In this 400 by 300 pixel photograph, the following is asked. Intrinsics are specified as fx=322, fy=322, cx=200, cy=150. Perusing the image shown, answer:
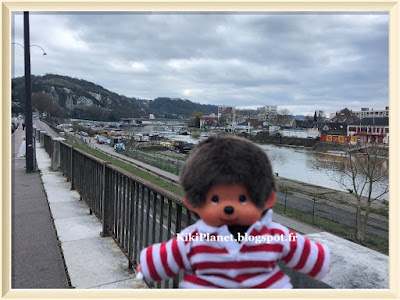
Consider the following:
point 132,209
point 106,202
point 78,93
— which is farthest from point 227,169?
point 78,93

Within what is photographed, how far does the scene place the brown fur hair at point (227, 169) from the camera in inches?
57.6

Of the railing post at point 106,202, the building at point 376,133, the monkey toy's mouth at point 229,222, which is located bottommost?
the railing post at point 106,202

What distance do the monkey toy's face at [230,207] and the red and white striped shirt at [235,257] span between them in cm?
4

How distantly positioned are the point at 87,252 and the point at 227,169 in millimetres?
2877

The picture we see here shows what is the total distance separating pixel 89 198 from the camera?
534cm

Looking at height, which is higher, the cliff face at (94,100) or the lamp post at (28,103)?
the cliff face at (94,100)

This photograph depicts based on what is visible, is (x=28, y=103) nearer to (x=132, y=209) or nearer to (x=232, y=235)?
(x=132, y=209)

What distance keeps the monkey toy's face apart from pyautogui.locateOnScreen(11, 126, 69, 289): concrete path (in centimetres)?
224

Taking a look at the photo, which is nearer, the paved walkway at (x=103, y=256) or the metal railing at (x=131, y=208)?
the paved walkway at (x=103, y=256)

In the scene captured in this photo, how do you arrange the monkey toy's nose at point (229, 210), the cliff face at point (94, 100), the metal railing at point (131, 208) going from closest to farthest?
the monkey toy's nose at point (229, 210) → the metal railing at point (131, 208) → the cliff face at point (94, 100)

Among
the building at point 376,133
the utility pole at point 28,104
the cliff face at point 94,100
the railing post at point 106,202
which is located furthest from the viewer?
the cliff face at point 94,100

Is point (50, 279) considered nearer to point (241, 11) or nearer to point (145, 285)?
point (145, 285)

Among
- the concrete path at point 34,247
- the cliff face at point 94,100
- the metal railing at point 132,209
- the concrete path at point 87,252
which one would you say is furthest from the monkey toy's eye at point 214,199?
the cliff face at point 94,100

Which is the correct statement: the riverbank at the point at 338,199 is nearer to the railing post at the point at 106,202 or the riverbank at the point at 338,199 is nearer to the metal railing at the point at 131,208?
the metal railing at the point at 131,208
